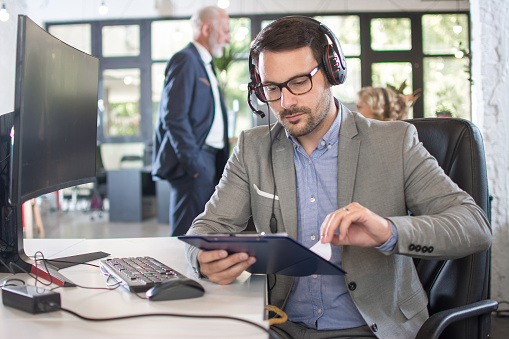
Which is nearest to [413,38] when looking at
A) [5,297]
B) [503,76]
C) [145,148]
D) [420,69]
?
[420,69]

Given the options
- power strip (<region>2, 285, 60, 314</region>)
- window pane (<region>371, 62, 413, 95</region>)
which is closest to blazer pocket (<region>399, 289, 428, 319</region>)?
power strip (<region>2, 285, 60, 314</region>)

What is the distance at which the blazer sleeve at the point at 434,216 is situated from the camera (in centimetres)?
104

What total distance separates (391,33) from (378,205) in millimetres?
7888

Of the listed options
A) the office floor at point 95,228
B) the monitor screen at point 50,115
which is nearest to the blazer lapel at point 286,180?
the monitor screen at point 50,115

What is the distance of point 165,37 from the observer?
28.6ft

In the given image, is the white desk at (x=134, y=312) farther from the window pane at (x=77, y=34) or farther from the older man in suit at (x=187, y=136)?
the window pane at (x=77, y=34)

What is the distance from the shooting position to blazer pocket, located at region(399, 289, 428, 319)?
1.21 metres

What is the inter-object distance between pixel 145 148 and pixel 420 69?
4.90 m

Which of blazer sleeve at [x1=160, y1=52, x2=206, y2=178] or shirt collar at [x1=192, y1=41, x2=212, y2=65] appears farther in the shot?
shirt collar at [x1=192, y1=41, x2=212, y2=65]

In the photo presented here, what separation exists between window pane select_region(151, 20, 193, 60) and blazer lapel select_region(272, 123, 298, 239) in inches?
304

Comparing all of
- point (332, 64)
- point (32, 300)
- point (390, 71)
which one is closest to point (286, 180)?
point (332, 64)

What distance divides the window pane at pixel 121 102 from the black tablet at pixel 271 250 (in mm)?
8190

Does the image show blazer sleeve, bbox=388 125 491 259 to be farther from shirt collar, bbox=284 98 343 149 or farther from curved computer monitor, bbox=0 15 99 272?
curved computer monitor, bbox=0 15 99 272

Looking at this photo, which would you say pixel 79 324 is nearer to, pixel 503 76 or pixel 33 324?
pixel 33 324
